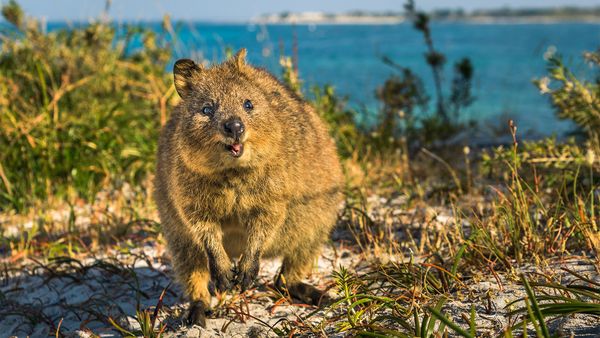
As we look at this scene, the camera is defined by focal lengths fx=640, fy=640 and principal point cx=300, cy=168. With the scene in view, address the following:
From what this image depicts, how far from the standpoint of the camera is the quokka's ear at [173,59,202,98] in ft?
11.8

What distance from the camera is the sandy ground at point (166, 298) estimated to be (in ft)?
10.4

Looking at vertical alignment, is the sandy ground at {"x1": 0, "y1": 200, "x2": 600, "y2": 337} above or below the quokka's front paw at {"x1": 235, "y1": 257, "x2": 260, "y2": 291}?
below

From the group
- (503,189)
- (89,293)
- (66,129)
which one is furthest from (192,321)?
(66,129)

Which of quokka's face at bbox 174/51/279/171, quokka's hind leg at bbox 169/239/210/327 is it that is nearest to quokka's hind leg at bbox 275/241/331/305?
quokka's hind leg at bbox 169/239/210/327

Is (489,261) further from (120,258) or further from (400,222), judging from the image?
(120,258)

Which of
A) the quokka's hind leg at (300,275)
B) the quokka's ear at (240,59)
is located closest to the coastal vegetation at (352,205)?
the quokka's hind leg at (300,275)

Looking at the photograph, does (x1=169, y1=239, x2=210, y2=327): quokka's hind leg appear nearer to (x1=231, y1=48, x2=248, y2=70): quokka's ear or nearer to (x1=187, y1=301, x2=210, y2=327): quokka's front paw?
(x1=187, y1=301, x2=210, y2=327): quokka's front paw

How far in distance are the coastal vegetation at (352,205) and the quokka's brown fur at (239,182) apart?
0.25m

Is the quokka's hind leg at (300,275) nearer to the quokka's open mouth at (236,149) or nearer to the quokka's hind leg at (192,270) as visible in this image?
the quokka's hind leg at (192,270)

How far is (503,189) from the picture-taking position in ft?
17.7

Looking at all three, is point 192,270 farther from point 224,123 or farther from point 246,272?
point 224,123

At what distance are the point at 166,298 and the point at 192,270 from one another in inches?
20.1

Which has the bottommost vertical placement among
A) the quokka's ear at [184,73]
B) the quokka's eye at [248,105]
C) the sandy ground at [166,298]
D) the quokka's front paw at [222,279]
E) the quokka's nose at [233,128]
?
the sandy ground at [166,298]

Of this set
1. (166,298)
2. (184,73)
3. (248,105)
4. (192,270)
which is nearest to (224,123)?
(248,105)
